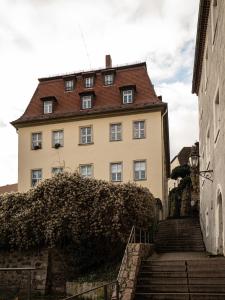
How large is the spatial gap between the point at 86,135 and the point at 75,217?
1547 cm

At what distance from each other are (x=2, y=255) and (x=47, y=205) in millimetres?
2872

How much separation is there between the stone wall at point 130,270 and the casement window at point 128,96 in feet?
63.1

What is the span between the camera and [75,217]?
19047 millimetres

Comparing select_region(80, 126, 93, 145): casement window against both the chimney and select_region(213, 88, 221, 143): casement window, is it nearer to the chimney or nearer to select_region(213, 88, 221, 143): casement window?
the chimney

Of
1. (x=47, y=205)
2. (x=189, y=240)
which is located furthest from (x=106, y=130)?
(x=47, y=205)

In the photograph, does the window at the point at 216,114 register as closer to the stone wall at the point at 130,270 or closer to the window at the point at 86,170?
the stone wall at the point at 130,270

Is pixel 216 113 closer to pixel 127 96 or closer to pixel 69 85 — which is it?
pixel 127 96

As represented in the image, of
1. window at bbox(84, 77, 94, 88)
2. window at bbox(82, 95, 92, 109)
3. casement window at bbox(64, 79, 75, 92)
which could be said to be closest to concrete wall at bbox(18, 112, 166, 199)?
window at bbox(82, 95, 92, 109)

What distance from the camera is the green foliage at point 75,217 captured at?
19.0 meters

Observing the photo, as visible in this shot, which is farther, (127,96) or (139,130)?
(127,96)

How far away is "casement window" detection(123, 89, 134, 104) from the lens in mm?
33594

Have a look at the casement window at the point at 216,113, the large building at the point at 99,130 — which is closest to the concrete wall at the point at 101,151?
the large building at the point at 99,130

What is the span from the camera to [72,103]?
35375 mm

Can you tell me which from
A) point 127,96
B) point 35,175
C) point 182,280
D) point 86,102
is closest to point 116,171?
point 127,96
